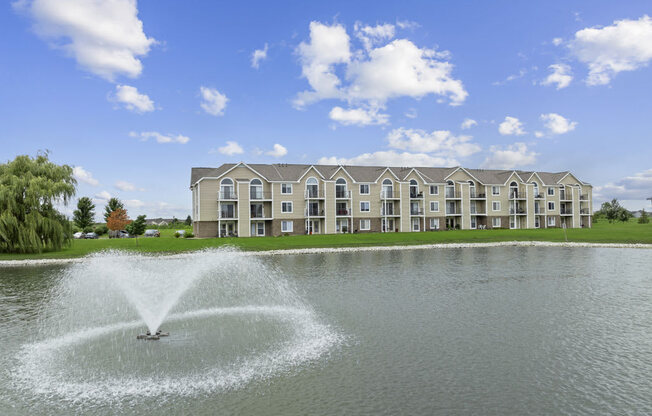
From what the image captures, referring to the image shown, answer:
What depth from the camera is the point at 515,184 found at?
73.7 meters

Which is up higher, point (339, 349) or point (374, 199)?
point (374, 199)

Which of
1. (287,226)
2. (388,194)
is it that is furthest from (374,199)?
(287,226)

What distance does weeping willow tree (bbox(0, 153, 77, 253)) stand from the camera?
3550 centimetres

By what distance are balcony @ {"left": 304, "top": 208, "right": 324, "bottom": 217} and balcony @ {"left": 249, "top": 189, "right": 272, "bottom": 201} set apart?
5594 mm

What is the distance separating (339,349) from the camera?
11.2 m

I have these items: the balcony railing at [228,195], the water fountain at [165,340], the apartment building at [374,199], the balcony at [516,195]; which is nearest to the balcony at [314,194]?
the apartment building at [374,199]

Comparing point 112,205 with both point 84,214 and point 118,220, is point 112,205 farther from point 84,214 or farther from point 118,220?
point 118,220

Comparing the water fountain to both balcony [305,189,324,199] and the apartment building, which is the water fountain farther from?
balcony [305,189,324,199]

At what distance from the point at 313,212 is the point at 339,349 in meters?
48.0

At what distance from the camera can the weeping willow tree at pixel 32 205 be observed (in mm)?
35500

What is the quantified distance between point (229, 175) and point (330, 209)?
15.0 metres

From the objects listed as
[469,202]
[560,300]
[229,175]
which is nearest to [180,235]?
[229,175]

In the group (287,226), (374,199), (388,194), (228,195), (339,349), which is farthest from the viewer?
(388,194)

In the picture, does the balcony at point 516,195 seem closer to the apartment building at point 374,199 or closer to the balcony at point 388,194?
the apartment building at point 374,199
